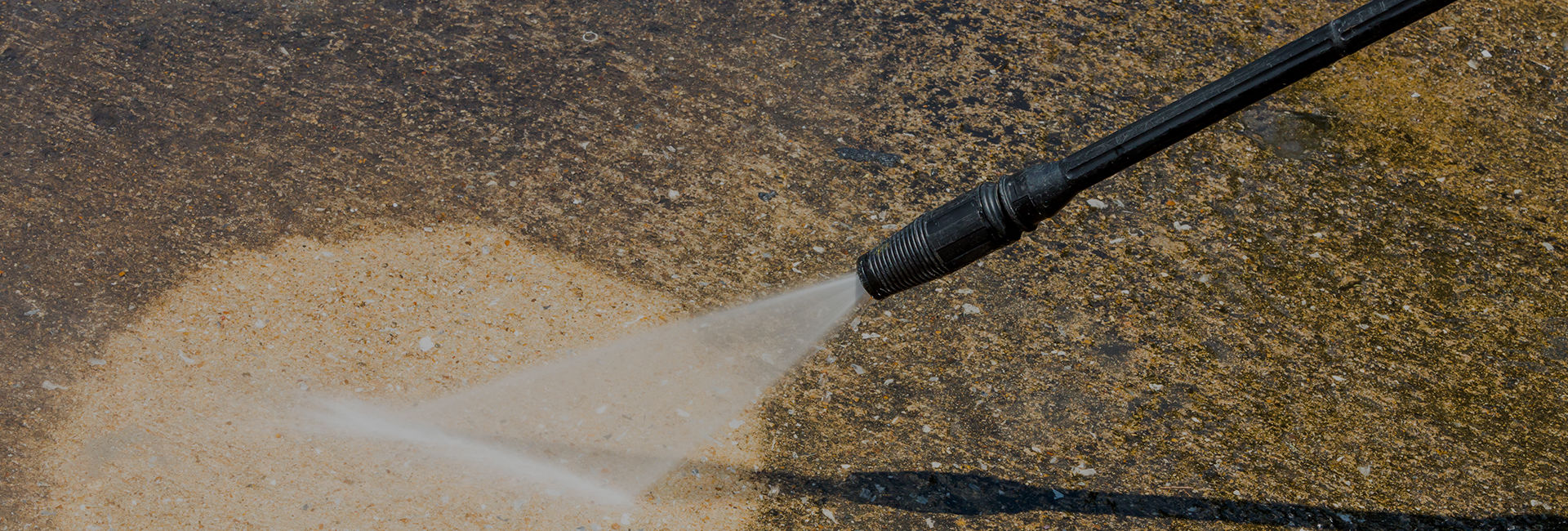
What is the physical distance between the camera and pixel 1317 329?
134 inches

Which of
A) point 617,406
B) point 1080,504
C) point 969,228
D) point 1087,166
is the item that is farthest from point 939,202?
point 1087,166

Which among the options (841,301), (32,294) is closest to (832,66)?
(841,301)

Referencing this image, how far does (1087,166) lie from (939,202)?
167cm

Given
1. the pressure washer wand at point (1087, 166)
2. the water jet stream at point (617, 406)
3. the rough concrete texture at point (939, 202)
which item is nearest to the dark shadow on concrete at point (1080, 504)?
the rough concrete texture at point (939, 202)

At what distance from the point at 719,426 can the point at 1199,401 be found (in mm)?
1372

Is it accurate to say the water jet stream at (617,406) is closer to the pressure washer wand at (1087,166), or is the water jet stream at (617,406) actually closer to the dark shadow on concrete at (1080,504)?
the dark shadow on concrete at (1080,504)

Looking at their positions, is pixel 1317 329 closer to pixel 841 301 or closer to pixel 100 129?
pixel 841 301

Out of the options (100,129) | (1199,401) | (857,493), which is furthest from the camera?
(100,129)

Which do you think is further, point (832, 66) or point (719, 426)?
point (832, 66)

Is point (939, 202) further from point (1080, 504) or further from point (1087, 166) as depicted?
point (1087, 166)

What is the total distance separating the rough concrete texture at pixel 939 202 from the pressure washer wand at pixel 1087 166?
81cm

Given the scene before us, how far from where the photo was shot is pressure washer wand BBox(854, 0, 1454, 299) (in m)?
1.82

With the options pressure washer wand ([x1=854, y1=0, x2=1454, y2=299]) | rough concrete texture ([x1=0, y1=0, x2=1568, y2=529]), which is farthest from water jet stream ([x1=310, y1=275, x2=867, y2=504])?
pressure washer wand ([x1=854, y1=0, x2=1454, y2=299])

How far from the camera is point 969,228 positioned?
2.26 meters
